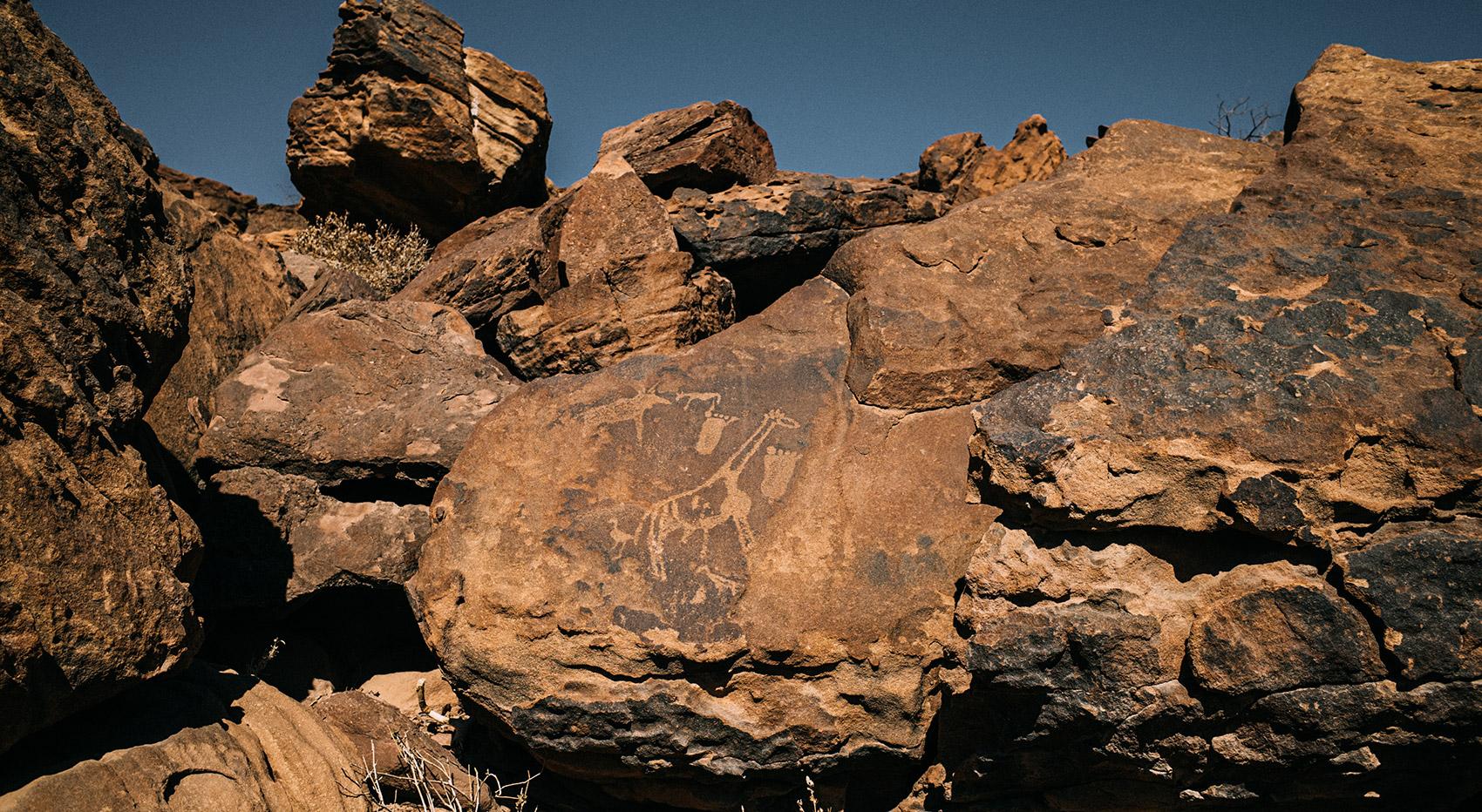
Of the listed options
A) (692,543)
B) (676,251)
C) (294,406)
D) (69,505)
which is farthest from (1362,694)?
(294,406)

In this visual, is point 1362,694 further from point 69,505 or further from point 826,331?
point 69,505

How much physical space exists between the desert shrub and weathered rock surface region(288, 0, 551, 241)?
18 cm

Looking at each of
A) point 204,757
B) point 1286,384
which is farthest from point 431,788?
point 1286,384

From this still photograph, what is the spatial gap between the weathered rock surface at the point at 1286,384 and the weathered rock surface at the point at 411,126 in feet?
16.0

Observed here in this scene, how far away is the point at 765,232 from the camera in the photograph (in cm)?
443

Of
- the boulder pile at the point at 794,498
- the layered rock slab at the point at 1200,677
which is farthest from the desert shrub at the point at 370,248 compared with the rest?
the layered rock slab at the point at 1200,677

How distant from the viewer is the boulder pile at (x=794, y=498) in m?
2.62

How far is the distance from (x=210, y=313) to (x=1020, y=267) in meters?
3.77

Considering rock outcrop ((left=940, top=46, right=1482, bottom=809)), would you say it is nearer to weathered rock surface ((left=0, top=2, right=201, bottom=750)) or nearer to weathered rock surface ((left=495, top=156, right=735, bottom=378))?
weathered rock surface ((left=495, top=156, right=735, bottom=378))

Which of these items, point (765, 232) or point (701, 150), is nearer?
point (765, 232)

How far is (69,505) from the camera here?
8.54 ft

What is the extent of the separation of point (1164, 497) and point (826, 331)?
1.56 meters

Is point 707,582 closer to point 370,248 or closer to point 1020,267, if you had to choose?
point 1020,267

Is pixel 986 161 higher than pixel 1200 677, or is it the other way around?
pixel 986 161
